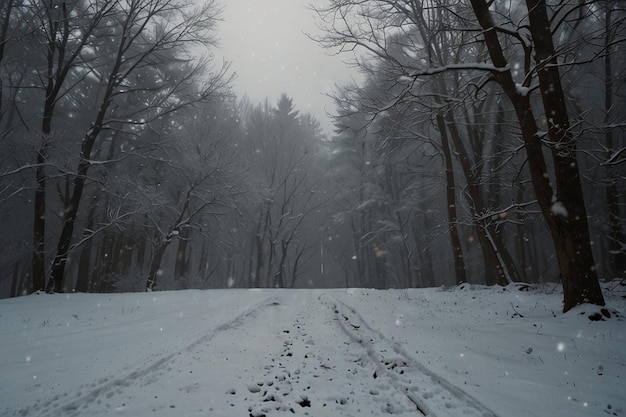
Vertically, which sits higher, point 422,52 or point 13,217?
point 422,52

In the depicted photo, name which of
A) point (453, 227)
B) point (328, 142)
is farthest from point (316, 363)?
point (328, 142)

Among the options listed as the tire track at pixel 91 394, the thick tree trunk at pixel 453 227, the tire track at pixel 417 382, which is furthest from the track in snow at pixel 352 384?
the thick tree trunk at pixel 453 227

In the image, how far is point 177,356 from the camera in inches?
175

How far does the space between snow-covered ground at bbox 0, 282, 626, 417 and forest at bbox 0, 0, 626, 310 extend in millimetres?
2182

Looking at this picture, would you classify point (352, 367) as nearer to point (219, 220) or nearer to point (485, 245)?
point (485, 245)

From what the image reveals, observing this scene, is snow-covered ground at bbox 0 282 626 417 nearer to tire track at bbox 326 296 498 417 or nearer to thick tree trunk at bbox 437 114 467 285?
tire track at bbox 326 296 498 417

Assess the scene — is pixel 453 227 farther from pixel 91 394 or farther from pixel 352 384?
pixel 91 394

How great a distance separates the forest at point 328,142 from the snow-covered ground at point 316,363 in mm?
2182

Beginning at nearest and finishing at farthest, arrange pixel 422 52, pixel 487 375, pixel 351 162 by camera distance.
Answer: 1. pixel 487 375
2. pixel 422 52
3. pixel 351 162

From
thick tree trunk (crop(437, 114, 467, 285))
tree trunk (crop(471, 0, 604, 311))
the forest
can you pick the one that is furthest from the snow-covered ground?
thick tree trunk (crop(437, 114, 467, 285))

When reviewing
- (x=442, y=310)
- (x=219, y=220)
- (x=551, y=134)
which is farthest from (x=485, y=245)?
(x=219, y=220)

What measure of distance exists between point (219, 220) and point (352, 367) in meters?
17.4

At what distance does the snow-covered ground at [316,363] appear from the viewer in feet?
10.2

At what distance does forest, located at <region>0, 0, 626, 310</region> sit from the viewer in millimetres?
7051
